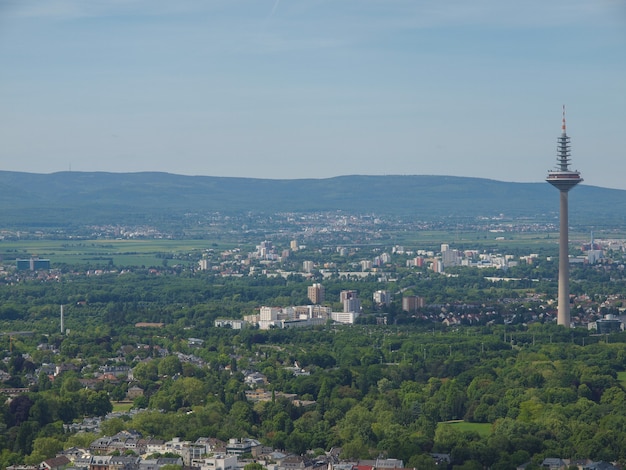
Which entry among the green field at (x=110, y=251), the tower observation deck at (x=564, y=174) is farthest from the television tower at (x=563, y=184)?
the green field at (x=110, y=251)

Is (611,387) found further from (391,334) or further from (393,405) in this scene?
(391,334)

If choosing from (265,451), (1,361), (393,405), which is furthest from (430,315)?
(265,451)

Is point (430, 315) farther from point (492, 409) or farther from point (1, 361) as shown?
point (492, 409)

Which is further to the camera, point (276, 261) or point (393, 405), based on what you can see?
point (276, 261)

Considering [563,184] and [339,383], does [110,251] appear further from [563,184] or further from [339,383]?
[339,383]

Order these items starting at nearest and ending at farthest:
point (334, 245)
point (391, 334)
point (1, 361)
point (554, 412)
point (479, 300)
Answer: point (554, 412) → point (1, 361) → point (391, 334) → point (479, 300) → point (334, 245)

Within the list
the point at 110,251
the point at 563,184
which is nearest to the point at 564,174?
the point at 563,184

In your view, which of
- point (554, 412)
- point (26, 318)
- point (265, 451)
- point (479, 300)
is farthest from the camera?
point (479, 300)

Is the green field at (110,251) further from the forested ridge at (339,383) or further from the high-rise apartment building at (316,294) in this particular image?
the forested ridge at (339,383)
